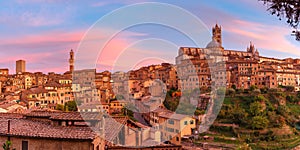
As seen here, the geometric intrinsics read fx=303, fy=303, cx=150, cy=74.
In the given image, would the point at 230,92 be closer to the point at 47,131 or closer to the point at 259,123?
the point at 259,123

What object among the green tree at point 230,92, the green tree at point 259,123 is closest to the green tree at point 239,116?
the green tree at point 259,123

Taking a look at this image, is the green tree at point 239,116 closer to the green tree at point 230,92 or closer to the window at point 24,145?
the green tree at point 230,92

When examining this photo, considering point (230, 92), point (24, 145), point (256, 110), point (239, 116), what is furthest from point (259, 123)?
point (24, 145)

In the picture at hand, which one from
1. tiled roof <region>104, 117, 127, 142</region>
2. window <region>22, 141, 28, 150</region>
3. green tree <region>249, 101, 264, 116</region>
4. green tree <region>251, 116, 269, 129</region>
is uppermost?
tiled roof <region>104, 117, 127, 142</region>

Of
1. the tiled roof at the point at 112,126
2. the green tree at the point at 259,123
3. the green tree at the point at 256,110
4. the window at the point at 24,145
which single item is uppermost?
the tiled roof at the point at 112,126

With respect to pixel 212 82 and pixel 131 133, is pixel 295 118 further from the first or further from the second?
pixel 131 133

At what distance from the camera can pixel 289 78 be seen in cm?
4678

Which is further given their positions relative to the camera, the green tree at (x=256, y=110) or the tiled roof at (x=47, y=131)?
the green tree at (x=256, y=110)

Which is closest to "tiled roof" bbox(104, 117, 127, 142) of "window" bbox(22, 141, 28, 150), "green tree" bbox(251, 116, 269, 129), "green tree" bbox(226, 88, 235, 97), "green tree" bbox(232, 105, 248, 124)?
"window" bbox(22, 141, 28, 150)

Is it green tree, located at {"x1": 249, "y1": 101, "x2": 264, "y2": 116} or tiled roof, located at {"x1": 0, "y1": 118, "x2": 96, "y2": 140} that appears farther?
green tree, located at {"x1": 249, "y1": 101, "x2": 264, "y2": 116}

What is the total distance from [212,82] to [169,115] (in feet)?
52.7

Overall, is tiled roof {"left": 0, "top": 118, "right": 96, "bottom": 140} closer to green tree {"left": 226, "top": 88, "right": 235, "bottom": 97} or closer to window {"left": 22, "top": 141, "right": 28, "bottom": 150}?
window {"left": 22, "top": 141, "right": 28, "bottom": 150}

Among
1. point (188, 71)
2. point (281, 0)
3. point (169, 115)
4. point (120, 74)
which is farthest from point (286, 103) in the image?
point (281, 0)

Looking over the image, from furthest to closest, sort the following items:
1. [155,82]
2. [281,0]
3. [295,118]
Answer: [295,118]
[155,82]
[281,0]
